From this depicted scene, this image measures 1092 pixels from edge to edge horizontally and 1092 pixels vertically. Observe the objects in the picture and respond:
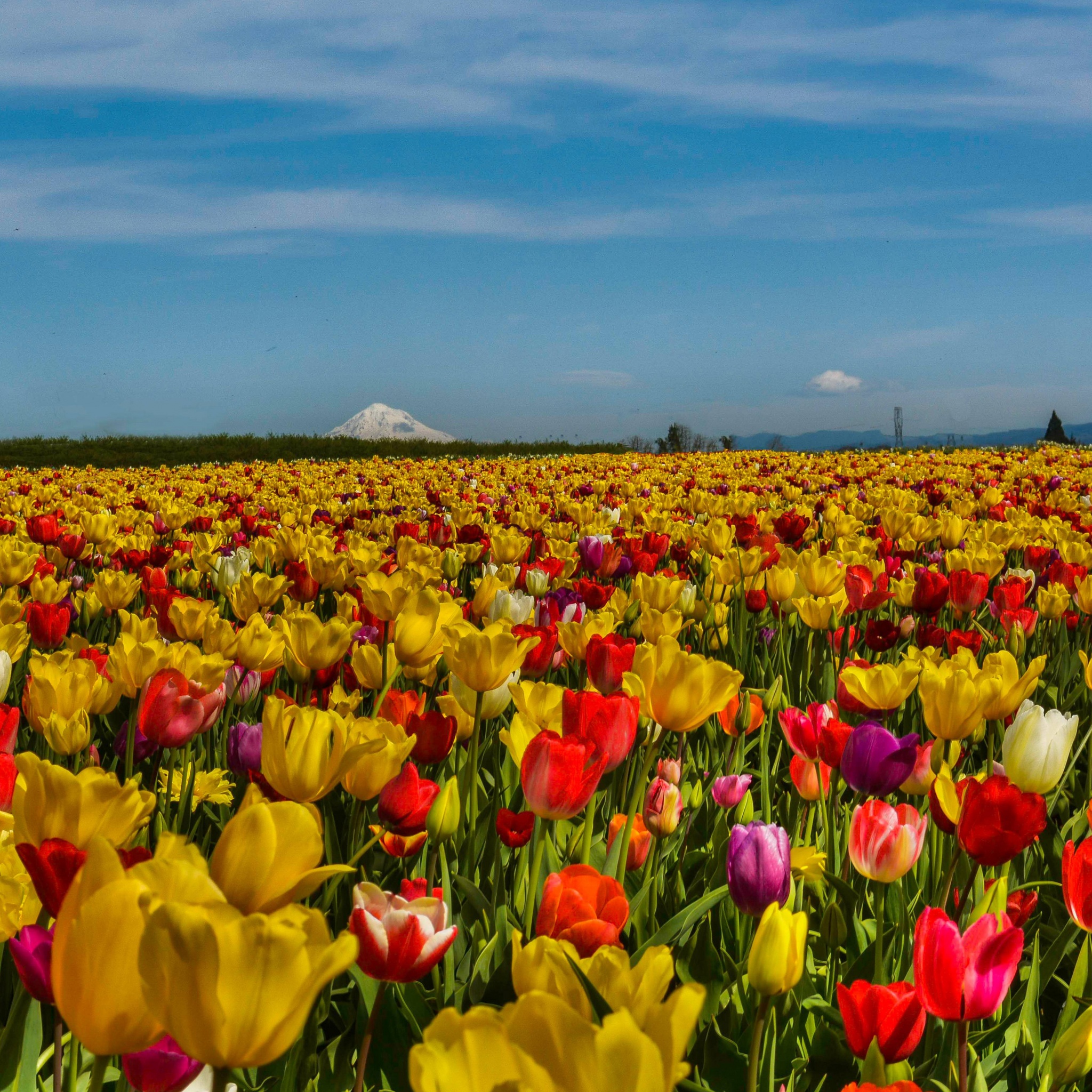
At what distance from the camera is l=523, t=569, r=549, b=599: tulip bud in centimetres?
399

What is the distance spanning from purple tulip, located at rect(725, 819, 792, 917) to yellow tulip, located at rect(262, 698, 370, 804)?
0.59 metres

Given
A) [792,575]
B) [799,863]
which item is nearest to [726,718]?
[799,863]

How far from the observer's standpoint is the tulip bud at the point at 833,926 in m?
1.74

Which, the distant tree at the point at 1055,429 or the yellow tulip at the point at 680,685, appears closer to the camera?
the yellow tulip at the point at 680,685

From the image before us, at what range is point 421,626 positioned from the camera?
2.25 m

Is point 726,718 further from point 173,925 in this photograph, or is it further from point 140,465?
point 140,465

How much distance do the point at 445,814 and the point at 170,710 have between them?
0.76m

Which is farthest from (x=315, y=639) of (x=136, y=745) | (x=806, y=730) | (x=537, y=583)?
(x=537, y=583)

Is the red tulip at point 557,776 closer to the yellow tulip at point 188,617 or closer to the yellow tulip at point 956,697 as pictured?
the yellow tulip at point 956,697

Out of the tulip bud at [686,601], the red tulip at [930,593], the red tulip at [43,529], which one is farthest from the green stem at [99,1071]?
the red tulip at [43,529]

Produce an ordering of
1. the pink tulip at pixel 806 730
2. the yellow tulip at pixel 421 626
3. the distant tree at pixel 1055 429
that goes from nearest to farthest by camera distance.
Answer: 1. the pink tulip at pixel 806 730
2. the yellow tulip at pixel 421 626
3. the distant tree at pixel 1055 429

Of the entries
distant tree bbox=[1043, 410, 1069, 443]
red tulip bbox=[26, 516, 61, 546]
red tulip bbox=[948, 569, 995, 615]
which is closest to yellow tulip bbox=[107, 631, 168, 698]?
red tulip bbox=[948, 569, 995, 615]

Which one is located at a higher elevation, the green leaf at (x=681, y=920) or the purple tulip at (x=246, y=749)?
the purple tulip at (x=246, y=749)

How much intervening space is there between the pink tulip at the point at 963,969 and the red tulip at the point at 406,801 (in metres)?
0.88
